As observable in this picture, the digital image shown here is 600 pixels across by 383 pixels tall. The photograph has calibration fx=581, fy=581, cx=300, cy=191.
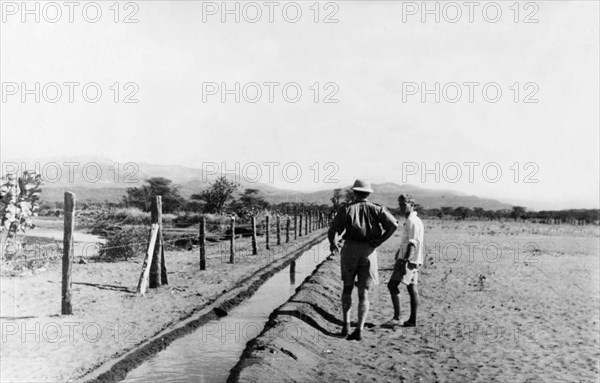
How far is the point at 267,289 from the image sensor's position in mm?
11938

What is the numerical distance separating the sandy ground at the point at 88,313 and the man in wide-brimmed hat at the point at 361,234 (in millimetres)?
2606

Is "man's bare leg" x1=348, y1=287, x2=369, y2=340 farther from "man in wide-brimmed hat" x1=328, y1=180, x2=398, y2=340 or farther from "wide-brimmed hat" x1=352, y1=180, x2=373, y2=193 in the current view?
"wide-brimmed hat" x1=352, y1=180, x2=373, y2=193

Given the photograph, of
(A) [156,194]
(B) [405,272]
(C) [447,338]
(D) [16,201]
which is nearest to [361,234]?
(B) [405,272]

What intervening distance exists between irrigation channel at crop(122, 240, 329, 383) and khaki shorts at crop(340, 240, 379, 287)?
1.66 metres

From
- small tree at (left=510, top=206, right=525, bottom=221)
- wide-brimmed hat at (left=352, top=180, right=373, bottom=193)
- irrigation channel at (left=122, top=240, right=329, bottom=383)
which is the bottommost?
small tree at (left=510, top=206, right=525, bottom=221)

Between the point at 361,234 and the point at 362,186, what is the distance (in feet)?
1.92

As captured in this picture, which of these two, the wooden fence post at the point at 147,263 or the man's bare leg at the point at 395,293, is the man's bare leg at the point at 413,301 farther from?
the wooden fence post at the point at 147,263

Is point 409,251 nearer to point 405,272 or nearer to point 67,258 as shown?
point 405,272

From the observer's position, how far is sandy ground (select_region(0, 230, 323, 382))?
19.9 feet

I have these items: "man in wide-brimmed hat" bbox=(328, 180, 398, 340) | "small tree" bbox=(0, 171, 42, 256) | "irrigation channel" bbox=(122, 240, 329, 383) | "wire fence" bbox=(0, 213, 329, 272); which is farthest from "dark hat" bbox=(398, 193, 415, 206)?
"small tree" bbox=(0, 171, 42, 256)

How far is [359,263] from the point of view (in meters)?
6.80

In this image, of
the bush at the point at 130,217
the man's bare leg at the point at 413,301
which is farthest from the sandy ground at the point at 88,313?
the bush at the point at 130,217

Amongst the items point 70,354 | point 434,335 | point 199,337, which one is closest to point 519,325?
point 434,335

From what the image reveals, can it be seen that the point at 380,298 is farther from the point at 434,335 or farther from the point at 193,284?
the point at 193,284
